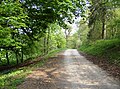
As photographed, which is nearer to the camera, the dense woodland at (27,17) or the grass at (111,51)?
the dense woodland at (27,17)

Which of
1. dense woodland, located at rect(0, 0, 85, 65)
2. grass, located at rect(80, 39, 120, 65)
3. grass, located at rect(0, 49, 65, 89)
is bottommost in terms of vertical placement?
grass, located at rect(0, 49, 65, 89)

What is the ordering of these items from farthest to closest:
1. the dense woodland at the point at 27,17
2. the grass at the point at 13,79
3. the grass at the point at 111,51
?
1. the grass at the point at 111,51
2. the dense woodland at the point at 27,17
3. the grass at the point at 13,79

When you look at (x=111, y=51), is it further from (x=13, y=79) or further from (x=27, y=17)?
(x=13, y=79)

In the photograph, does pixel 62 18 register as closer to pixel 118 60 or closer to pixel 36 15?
pixel 36 15

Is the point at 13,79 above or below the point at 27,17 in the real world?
below

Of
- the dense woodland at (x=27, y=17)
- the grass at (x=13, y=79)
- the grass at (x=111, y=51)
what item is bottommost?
the grass at (x=13, y=79)

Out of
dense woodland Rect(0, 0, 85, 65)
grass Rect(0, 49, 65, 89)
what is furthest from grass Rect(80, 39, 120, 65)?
grass Rect(0, 49, 65, 89)

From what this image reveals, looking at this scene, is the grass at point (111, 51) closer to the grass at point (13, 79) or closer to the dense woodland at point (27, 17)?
the dense woodland at point (27, 17)

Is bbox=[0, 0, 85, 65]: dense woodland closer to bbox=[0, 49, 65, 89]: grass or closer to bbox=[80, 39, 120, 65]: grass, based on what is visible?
bbox=[0, 49, 65, 89]: grass

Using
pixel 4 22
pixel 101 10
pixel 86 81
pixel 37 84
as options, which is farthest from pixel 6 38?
pixel 101 10

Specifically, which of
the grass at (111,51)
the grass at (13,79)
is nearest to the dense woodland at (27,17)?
the grass at (13,79)

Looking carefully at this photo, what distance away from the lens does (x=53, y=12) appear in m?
21.3

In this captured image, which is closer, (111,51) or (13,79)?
(13,79)

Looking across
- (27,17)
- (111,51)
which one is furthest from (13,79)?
(111,51)
